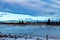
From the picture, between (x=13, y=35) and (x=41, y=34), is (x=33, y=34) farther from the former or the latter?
(x=13, y=35)

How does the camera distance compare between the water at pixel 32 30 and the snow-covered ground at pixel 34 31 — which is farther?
the water at pixel 32 30

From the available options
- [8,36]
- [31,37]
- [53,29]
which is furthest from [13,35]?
[53,29]

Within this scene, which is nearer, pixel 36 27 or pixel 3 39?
pixel 3 39

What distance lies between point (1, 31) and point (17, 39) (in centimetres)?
82

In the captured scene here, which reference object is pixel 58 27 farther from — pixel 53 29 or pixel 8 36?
pixel 8 36

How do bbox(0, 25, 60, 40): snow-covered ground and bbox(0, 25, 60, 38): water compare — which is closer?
bbox(0, 25, 60, 40): snow-covered ground

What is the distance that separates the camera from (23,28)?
8.34m

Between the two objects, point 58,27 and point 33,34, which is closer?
point 33,34

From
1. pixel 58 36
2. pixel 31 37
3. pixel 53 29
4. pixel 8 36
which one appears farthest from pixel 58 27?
pixel 8 36

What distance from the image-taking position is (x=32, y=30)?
853cm

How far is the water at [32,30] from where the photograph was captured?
26.3ft

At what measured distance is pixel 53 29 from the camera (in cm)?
866

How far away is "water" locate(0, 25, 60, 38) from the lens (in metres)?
8.01

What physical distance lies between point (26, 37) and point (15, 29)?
0.82 meters
